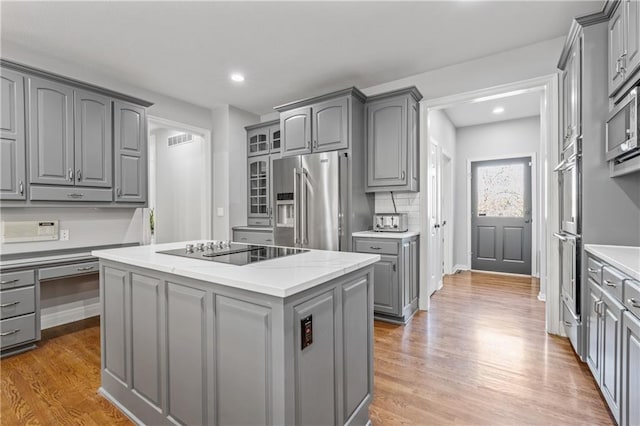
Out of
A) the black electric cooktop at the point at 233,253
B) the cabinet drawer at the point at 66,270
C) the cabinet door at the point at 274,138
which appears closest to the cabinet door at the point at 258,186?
the cabinet door at the point at 274,138

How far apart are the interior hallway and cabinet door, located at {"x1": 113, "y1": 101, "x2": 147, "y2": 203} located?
3.04 metres

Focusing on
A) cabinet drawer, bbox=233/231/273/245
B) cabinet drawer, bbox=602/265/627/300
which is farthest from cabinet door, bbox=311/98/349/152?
cabinet drawer, bbox=602/265/627/300

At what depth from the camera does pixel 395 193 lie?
382cm

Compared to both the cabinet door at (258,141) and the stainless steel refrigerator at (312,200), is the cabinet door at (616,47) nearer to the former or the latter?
the stainless steel refrigerator at (312,200)

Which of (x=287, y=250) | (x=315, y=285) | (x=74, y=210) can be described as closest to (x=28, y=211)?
(x=74, y=210)

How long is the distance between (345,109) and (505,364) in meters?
2.79

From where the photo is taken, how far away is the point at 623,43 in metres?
1.85

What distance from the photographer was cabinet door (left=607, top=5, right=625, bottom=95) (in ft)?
6.16

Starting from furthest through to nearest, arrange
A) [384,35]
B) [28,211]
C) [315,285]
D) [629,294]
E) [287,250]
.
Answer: [28,211] → [384,35] → [287,250] → [629,294] → [315,285]

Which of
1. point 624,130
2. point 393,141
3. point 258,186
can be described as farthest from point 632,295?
point 258,186

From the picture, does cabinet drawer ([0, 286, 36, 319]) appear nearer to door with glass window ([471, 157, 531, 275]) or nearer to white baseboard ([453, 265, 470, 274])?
white baseboard ([453, 265, 470, 274])

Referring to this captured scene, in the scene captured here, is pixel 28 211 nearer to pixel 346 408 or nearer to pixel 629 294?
pixel 346 408

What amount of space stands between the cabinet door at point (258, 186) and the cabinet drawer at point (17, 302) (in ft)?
8.88

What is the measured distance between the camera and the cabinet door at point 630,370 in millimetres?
1335
